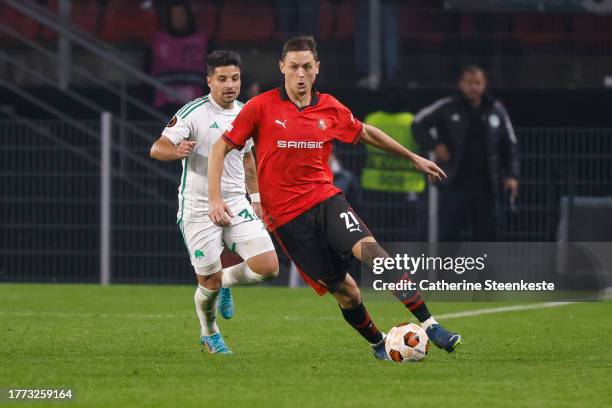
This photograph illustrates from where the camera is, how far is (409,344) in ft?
29.2

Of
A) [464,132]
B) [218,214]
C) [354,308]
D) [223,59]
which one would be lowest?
[354,308]

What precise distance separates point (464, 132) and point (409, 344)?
705 cm

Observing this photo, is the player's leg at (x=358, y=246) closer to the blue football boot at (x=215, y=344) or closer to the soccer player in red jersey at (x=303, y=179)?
the soccer player in red jersey at (x=303, y=179)

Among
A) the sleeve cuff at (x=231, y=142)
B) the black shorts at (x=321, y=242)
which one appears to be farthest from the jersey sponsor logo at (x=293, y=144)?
the black shorts at (x=321, y=242)

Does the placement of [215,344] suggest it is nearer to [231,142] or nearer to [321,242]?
[321,242]

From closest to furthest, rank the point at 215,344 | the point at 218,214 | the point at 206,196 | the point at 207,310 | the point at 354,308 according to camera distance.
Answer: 1. the point at 218,214
2. the point at 354,308
3. the point at 215,344
4. the point at 207,310
5. the point at 206,196

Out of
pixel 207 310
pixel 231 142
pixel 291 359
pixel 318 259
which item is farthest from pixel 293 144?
pixel 207 310

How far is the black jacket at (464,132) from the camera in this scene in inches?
613

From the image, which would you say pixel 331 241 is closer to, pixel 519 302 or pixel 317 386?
pixel 317 386

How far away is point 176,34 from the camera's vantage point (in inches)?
743

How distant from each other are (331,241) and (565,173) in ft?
26.7

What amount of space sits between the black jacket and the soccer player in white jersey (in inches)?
221

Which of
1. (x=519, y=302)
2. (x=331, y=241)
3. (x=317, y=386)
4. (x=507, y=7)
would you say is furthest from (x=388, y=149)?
(x=507, y=7)

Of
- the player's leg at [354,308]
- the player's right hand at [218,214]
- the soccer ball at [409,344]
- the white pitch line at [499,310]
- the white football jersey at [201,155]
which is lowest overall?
the white pitch line at [499,310]
